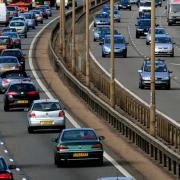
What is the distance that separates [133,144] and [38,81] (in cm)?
3316

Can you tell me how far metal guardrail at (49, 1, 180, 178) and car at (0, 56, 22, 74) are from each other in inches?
380

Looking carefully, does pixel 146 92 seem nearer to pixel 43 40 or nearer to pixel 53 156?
pixel 53 156

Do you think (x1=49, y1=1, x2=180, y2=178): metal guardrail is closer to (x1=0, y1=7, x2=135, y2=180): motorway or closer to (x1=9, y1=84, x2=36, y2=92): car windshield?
(x1=0, y1=7, x2=135, y2=180): motorway

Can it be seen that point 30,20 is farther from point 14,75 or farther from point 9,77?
point 9,77

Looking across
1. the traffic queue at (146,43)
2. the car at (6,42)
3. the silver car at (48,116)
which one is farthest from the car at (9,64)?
the silver car at (48,116)

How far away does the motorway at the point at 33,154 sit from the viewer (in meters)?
41.8

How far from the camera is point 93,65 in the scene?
300ft

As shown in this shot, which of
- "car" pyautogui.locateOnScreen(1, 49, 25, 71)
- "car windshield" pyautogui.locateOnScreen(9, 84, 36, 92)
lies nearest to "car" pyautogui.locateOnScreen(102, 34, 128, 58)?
"car" pyautogui.locateOnScreen(1, 49, 25, 71)

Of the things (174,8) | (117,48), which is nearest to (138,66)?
(117,48)

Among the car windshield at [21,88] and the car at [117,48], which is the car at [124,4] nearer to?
the car at [117,48]

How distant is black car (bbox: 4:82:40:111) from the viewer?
215 feet

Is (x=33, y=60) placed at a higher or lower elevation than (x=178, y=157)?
lower

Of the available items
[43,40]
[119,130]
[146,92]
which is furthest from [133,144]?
[43,40]

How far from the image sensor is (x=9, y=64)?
83.4 m
